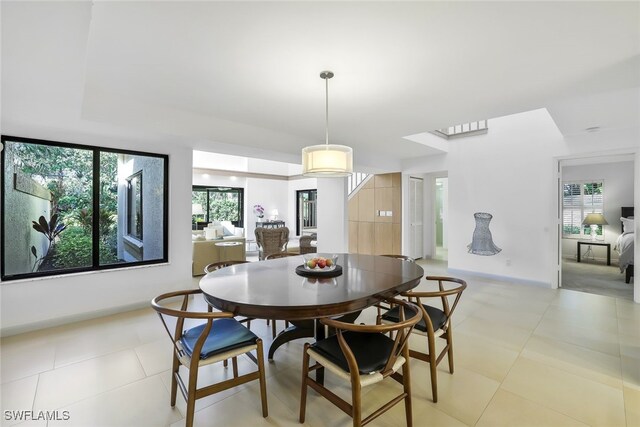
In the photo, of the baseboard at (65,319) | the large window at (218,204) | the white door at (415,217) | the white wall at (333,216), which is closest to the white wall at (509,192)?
the white door at (415,217)

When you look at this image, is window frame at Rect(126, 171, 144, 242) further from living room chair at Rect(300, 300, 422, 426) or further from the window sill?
living room chair at Rect(300, 300, 422, 426)

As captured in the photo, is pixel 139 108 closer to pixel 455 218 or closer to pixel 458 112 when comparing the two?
pixel 458 112

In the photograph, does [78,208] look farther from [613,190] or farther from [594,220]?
[613,190]

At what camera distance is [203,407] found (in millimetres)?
1891


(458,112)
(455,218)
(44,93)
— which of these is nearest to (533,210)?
(455,218)

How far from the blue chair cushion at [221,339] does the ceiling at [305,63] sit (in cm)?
182

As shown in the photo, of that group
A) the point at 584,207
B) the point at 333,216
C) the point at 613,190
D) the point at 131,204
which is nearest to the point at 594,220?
the point at 584,207

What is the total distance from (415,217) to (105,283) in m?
6.03

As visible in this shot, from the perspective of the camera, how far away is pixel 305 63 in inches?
87.3

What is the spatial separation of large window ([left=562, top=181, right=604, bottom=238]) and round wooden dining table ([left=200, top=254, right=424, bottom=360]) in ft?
22.5

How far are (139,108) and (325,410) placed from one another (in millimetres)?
3288

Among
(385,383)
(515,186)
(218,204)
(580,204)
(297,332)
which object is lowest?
(385,383)

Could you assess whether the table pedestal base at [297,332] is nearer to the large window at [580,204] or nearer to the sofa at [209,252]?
the sofa at [209,252]

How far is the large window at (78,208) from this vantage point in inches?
120
